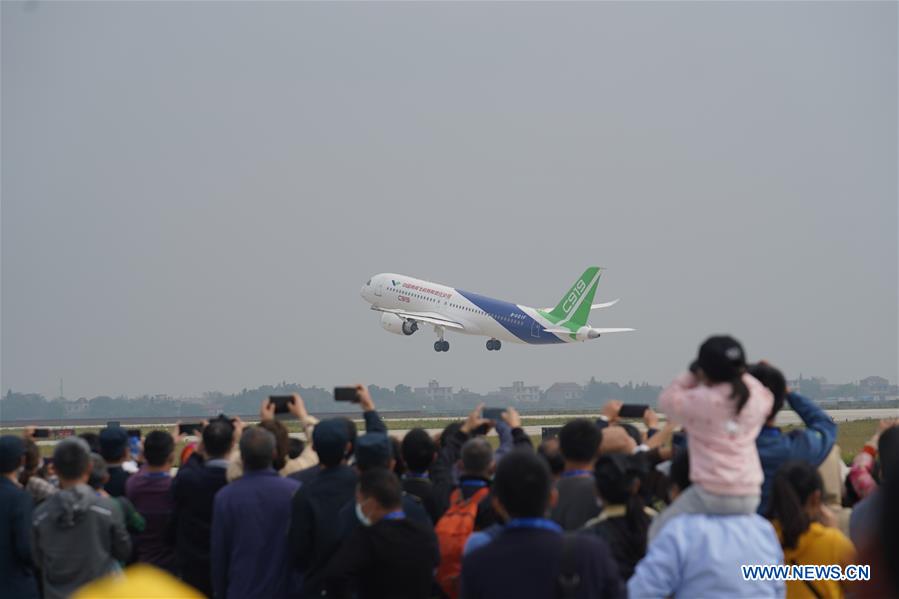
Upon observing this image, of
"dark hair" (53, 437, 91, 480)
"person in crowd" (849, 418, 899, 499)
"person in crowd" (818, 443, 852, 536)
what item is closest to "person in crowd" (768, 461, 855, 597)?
"person in crowd" (818, 443, 852, 536)

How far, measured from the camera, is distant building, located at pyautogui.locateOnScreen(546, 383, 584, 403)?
96.9m

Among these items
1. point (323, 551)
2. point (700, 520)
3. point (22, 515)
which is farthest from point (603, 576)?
point (22, 515)

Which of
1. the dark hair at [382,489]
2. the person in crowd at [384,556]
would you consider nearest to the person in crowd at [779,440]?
the person in crowd at [384,556]

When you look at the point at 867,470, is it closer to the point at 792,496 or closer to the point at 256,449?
the point at 792,496

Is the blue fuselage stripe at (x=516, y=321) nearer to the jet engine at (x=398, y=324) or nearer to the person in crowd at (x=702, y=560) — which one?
the jet engine at (x=398, y=324)

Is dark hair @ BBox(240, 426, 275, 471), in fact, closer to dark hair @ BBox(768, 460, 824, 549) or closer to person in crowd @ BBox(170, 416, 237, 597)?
person in crowd @ BBox(170, 416, 237, 597)

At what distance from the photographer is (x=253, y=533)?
962cm

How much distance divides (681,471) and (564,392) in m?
90.7

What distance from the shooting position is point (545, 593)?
6.47 metres

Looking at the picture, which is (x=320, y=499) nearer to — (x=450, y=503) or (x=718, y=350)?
(x=450, y=503)

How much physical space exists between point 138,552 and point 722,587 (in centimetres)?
679

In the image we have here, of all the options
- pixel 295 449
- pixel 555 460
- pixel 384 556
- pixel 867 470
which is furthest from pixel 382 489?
pixel 867 470

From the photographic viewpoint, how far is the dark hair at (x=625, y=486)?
26.3ft

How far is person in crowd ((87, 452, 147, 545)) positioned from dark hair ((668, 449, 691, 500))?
5.13m
